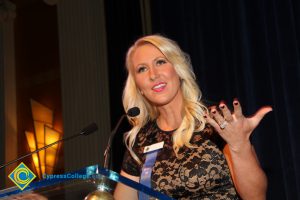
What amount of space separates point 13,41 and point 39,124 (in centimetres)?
103

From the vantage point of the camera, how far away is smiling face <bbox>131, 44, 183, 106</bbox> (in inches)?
88.9

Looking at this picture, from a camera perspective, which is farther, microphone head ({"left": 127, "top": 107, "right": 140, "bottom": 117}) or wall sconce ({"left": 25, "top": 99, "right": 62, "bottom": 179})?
wall sconce ({"left": 25, "top": 99, "right": 62, "bottom": 179})

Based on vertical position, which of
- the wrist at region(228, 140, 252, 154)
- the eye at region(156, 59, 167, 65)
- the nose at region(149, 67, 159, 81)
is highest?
the eye at region(156, 59, 167, 65)

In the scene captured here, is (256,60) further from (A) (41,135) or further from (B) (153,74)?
(A) (41,135)

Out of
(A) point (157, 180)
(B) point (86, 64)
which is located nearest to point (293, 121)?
(A) point (157, 180)

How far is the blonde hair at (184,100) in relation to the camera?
6.97ft

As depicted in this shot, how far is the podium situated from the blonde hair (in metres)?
0.86

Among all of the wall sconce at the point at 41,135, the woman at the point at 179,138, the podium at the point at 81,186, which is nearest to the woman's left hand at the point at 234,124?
the woman at the point at 179,138

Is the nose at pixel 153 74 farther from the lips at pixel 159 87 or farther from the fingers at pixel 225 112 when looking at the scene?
the fingers at pixel 225 112

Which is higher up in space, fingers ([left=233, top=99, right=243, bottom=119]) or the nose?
the nose

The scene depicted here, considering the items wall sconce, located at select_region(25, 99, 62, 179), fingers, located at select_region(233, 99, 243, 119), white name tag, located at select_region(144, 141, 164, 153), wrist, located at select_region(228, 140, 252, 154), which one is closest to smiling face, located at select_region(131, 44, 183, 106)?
white name tag, located at select_region(144, 141, 164, 153)

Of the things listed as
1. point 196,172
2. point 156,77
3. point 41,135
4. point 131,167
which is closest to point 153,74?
point 156,77

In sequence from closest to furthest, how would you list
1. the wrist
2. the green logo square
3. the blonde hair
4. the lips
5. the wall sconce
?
the green logo square
the wrist
the blonde hair
the lips
the wall sconce

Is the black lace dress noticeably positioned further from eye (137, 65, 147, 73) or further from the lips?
eye (137, 65, 147, 73)
